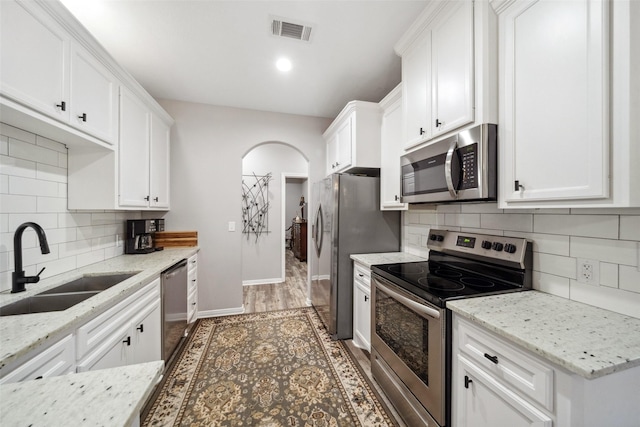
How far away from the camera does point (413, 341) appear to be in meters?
1.46

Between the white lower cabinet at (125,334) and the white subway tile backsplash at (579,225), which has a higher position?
the white subway tile backsplash at (579,225)

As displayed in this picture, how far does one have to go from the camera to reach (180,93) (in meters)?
2.83

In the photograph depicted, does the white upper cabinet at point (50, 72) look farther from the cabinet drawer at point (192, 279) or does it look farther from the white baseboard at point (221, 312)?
the white baseboard at point (221, 312)

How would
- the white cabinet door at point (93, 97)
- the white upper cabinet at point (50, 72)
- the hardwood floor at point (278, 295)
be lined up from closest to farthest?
the white upper cabinet at point (50, 72) < the white cabinet door at point (93, 97) < the hardwood floor at point (278, 295)

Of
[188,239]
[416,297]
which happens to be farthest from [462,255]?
[188,239]

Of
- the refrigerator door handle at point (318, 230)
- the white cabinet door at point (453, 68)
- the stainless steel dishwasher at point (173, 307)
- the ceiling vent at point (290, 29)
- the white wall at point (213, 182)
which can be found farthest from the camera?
the white wall at point (213, 182)

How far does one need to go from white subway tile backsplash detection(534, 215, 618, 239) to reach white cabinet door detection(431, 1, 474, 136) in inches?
26.9

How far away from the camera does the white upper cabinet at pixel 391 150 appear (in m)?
2.25

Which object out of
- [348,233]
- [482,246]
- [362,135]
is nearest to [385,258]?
[348,233]

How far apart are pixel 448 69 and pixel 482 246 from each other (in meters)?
1.13

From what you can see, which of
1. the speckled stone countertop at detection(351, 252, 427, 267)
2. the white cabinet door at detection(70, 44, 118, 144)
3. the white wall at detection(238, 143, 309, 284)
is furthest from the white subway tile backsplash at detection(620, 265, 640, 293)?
the white wall at detection(238, 143, 309, 284)

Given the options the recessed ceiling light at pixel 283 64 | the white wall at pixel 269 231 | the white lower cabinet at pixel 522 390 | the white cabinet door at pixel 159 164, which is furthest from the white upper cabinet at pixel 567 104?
the white wall at pixel 269 231

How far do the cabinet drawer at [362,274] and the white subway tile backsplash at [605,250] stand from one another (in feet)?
4.25

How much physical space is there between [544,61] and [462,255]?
120cm
